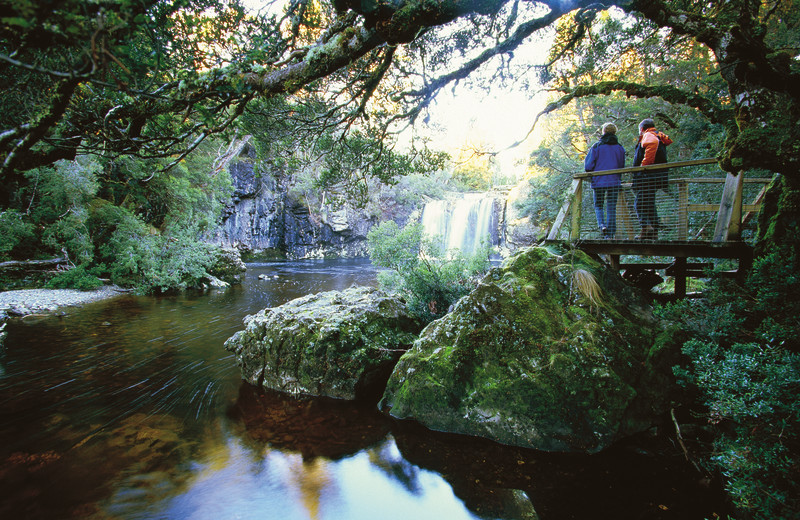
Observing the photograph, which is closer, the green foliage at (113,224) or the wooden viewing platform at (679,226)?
the wooden viewing platform at (679,226)

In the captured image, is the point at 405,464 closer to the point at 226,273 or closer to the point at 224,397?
the point at 224,397

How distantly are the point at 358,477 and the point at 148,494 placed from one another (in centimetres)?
238

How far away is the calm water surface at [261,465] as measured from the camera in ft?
11.7

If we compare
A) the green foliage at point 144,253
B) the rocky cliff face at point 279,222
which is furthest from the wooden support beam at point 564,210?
the rocky cliff face at point 279,222

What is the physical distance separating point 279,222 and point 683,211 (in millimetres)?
33207

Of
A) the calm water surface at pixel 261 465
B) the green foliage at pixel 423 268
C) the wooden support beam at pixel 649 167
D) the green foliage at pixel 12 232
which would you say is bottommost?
the calm water surface at pixel 261 465

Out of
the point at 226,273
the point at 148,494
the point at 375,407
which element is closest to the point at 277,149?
the point at 375,407

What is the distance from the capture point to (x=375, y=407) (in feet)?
18.2

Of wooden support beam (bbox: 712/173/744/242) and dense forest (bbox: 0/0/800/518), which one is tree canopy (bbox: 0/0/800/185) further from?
wooden support beam (bbox: 712/173/744/242)

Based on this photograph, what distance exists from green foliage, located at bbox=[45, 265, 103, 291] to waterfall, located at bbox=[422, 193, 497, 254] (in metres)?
22.7

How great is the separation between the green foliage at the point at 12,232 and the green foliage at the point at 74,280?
1.76 meters

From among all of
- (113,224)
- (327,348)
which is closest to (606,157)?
(327,348)

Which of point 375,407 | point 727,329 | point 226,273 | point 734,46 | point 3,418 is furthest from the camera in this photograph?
point 226,273

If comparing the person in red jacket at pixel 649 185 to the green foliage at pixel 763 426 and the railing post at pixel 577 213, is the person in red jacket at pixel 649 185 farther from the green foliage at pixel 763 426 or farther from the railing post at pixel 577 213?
the green foliage at pixel 763 426
